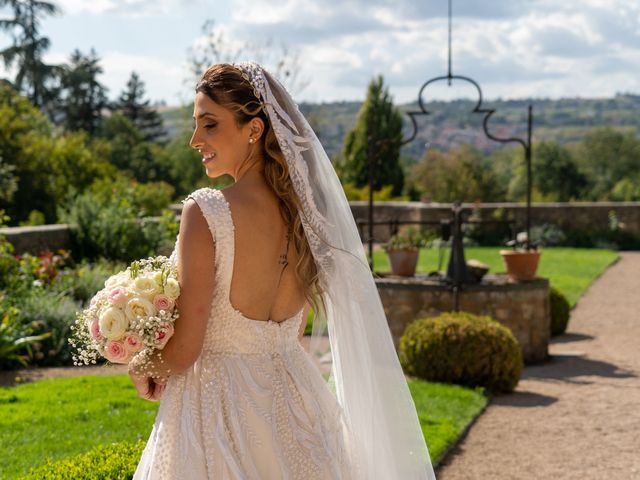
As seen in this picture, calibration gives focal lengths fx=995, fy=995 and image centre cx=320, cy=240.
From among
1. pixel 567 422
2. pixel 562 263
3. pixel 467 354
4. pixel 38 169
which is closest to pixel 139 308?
pixel 567 422

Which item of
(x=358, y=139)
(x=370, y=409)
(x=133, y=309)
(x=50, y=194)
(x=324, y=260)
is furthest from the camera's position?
(x=358, y=139)

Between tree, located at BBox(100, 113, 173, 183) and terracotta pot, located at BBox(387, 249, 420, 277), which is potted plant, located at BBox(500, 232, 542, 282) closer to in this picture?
terracotta pot, located at BBox(387, 249, 420, 277)

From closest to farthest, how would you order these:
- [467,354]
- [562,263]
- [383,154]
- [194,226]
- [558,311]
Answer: [194,226] < [467,354] < [558,311] < [562,263] < [383,154]

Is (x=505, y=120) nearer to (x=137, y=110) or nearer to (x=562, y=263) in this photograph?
(x=137, y=110)

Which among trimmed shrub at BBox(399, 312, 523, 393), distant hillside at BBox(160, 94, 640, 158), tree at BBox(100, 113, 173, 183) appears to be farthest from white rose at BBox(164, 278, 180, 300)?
distant hillside at BBox(160, 94, 640, 158)

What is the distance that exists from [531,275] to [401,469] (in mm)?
7850

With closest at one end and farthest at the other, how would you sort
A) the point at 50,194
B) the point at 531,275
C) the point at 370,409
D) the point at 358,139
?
the point at 370,409
the point at 531,275
the point at 50,194
the point at 358,139

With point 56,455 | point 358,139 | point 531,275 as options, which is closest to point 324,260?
point 56,455

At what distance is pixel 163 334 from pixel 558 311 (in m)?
10.0

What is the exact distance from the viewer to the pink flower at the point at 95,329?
2652 mm

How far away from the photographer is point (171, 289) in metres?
2.54

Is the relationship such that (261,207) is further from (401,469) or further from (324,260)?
(401,469)

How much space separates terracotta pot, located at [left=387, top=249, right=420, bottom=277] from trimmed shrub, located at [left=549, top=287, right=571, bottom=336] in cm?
202

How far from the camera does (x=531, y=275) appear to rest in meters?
10.6
